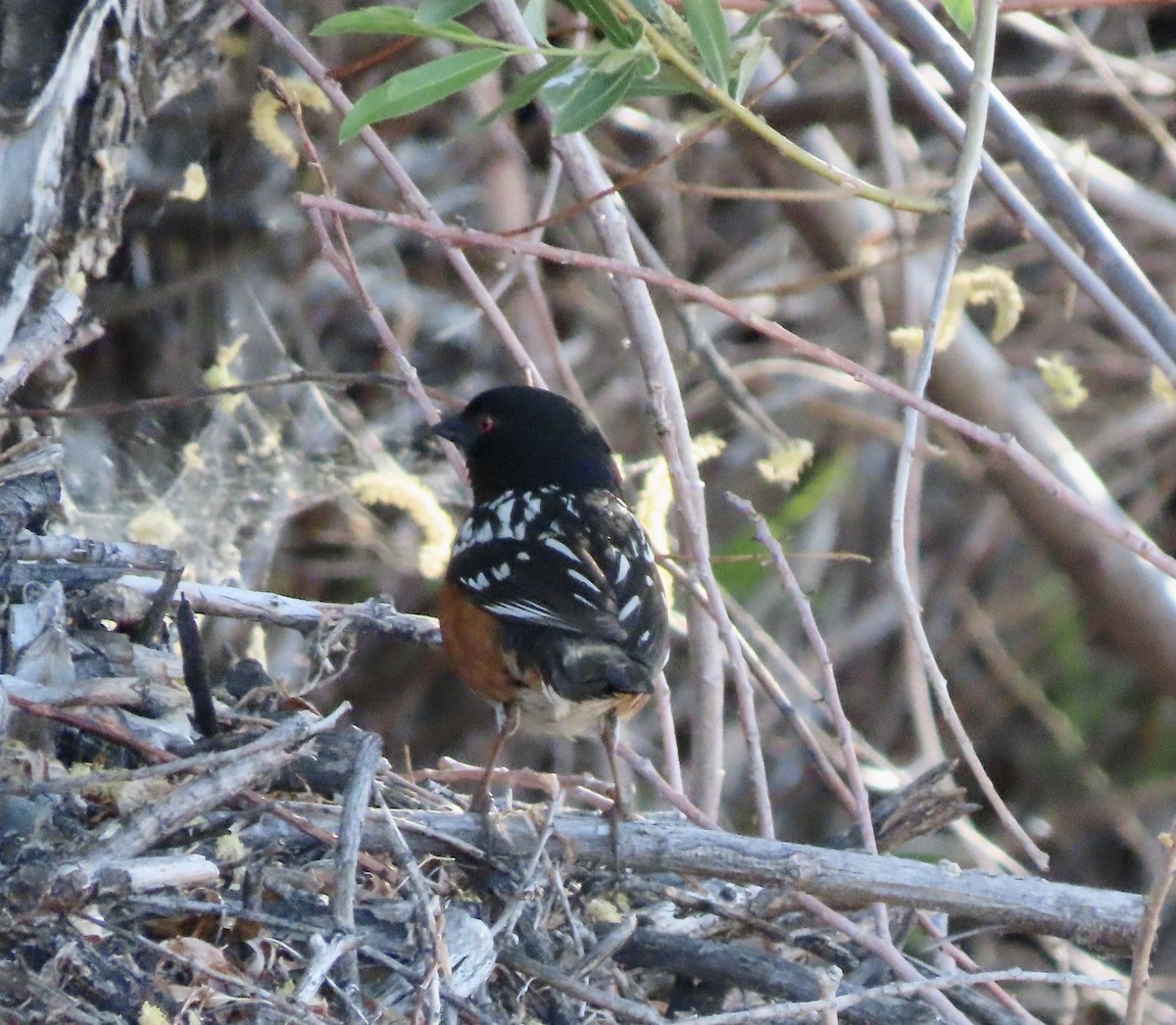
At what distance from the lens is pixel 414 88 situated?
6.89 ft

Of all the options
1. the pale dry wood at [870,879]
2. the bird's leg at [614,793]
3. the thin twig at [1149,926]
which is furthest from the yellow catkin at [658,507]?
the thin twig at [1149,926]

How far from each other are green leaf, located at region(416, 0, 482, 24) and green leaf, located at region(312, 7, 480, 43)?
0.13 ft

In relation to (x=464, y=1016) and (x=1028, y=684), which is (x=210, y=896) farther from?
(x=1028, y=684)

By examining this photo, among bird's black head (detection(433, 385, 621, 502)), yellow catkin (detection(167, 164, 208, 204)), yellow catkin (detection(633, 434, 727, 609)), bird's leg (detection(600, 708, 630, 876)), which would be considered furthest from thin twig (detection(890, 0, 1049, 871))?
yellow catkin (detection(167, 164, 208, 204))

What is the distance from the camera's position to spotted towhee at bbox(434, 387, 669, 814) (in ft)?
8.75

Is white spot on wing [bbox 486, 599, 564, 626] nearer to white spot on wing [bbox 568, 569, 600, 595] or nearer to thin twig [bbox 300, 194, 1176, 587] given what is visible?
white spot on wing [bbox 568, 569, 600, 595]

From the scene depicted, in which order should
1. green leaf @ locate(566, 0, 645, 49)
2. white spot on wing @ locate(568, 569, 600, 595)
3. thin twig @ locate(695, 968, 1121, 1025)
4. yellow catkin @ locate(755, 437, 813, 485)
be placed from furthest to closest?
yellow catkin @ locate(755, 437, 813, 485), white spot on wing @ locate(568, 569, 600, 595), green leaf @ locate(566, 0, 645, 49), thin twig @ locate(695, 968, 1121, 1025)

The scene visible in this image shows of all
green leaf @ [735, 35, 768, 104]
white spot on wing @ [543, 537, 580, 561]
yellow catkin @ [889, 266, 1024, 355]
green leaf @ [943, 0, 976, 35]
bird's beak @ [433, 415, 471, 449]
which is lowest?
white spot on wing @ [543, 537, 580, 561]

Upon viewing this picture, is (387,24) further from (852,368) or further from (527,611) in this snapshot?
(527,611)

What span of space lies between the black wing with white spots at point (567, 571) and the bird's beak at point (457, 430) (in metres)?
0.20

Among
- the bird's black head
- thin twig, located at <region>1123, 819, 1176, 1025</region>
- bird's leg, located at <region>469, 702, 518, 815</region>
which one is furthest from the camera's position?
the bird's black head

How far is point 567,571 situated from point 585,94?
3.19 ft

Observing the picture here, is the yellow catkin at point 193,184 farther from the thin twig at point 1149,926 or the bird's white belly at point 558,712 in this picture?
the thin twig at point 1149,926

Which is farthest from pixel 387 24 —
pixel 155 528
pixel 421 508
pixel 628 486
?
pixel 628 486
